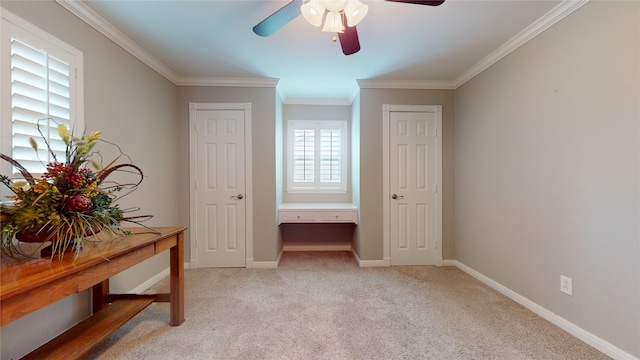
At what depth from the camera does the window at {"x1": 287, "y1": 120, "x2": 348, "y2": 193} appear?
4.09m

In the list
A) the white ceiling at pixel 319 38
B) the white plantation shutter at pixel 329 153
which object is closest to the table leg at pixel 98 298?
the white ceiling at pixel 319 38

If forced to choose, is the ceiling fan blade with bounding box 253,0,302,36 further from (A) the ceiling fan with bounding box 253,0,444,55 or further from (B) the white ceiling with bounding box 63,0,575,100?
(B) the white ceiling with bounding box 63,0,575,100

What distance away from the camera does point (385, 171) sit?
3.33 m

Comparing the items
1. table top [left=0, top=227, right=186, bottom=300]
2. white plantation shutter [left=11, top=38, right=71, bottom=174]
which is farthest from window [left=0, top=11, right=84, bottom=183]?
table top [left=0, top=227, right=186, bottom=300]

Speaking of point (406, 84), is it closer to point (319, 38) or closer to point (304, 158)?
point (319, 38)

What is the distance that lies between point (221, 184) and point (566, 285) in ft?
11.4

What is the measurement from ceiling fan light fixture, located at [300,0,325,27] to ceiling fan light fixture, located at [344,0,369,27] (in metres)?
0.16

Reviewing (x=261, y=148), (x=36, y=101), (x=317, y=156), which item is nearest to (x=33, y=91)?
(x=36, y=101)

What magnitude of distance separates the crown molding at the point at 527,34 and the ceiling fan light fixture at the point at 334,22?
1.66 metres

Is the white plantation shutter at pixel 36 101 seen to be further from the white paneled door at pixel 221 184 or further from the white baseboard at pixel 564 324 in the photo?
the white baseboard at pixel 564 324

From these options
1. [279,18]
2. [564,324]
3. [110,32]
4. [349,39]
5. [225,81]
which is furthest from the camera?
[225,81]

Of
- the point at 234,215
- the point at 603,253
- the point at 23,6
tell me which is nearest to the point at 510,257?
the point at 603,253

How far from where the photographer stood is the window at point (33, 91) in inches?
55.7

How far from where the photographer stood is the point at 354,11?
5.10 feet
